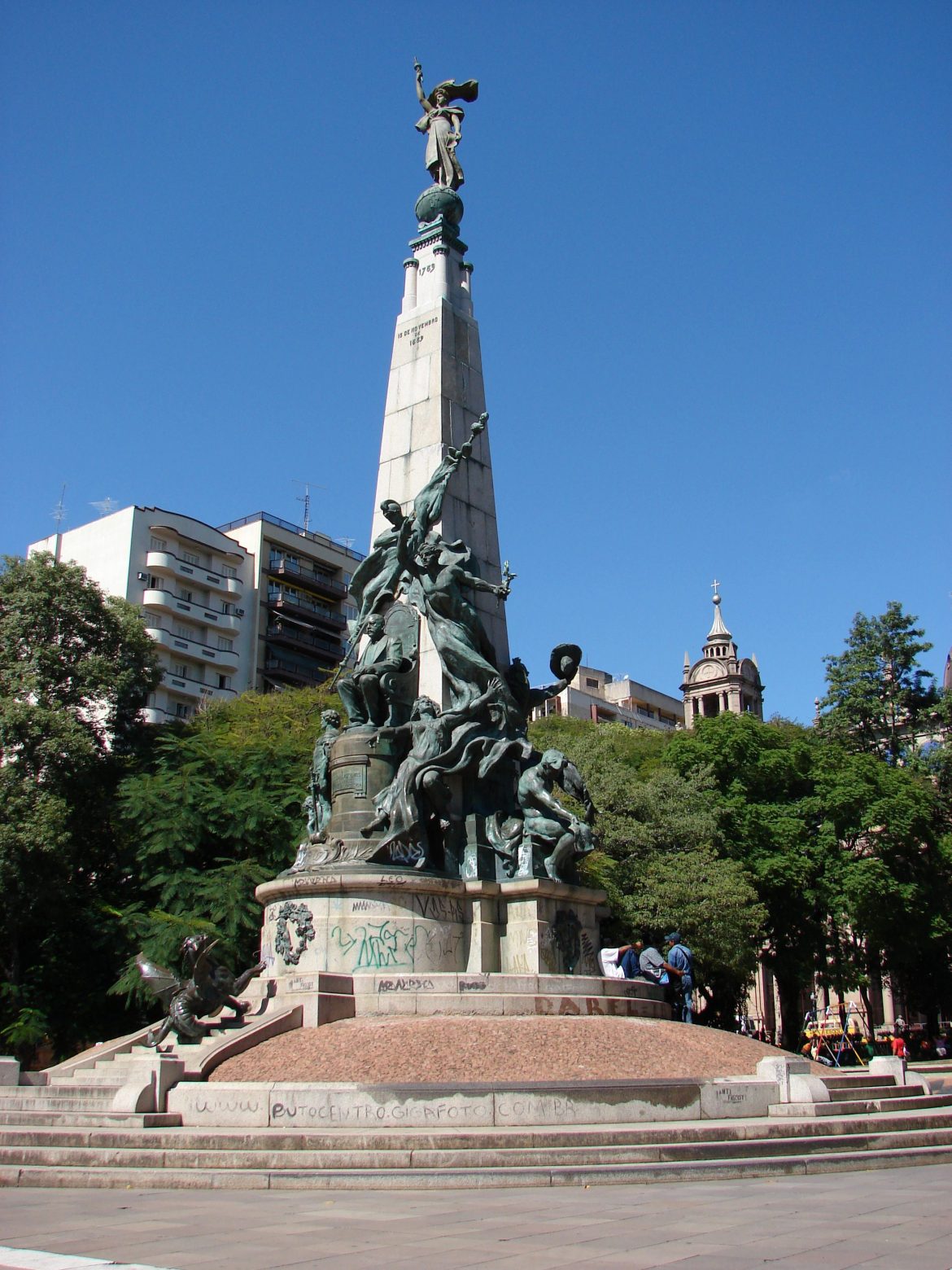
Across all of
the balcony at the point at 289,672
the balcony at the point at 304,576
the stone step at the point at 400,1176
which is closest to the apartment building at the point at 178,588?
the balcony at the point at 289,672

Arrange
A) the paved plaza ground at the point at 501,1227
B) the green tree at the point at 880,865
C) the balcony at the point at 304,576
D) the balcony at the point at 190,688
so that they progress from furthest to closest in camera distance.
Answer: the balcony at the point at 304,576 < the balcony at the point at 190,688 < the green tree at the point at 880,865 < the paved plaza ground at the point at 501,1227

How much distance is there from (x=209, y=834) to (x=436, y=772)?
41.9 feet

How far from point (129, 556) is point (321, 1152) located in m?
49.1

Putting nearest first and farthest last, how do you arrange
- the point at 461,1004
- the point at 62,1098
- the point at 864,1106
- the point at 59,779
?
1. the point at 864,1106
2. the point at 62,1098
3. the point at 461,1004
4. the point at 59,779

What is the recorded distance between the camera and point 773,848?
4022 cm

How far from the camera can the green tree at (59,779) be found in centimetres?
2878

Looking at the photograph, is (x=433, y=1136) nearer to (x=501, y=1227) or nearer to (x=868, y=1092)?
(x=501, y=1227)

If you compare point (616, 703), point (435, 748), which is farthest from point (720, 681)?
point (435, 748)

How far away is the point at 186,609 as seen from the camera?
192 feet

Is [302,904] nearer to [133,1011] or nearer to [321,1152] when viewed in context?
[321,1152]

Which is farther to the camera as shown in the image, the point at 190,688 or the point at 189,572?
the point at 189,572

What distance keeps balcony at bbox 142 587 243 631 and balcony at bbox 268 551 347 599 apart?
3833 millimetres

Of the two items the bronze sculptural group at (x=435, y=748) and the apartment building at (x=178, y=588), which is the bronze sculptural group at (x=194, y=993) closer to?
the bronze sculptural group at (x=435, y=748)

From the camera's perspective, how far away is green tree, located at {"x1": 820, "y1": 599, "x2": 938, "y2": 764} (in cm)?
4762
